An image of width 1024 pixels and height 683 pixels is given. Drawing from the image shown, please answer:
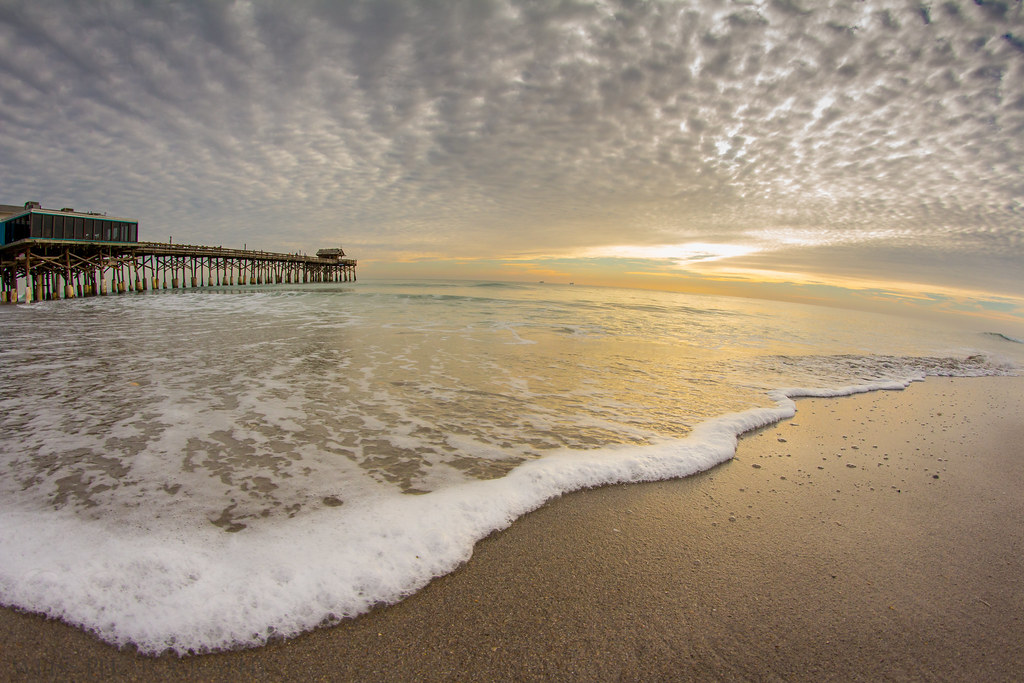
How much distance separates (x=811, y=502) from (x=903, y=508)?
2.71 feet

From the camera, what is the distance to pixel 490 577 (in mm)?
2590

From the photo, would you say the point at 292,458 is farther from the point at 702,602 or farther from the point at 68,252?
the point at 68,252

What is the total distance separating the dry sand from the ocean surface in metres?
0.21

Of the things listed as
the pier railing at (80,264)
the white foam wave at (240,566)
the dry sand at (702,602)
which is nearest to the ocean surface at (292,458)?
the white foam wave at (240,566)

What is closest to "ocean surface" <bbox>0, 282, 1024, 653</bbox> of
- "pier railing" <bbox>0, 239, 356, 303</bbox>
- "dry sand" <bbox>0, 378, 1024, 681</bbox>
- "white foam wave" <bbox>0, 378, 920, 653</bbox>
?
"white foam wave" <bbox>0, 378, 920, 653</bbox>

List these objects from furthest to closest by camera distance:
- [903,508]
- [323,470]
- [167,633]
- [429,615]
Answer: [323,470], [903,508], [429,615], [167,633]

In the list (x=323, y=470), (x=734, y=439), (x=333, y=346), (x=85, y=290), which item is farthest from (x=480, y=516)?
(x=85, y=290)

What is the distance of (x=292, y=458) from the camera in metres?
4.26

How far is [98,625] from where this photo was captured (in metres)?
2.08

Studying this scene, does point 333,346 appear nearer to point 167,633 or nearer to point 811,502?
point 167,633

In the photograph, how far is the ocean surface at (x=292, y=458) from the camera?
237 cm

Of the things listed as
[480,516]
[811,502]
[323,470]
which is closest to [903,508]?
[811,502]

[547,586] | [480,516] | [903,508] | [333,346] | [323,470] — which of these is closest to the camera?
[547,586]

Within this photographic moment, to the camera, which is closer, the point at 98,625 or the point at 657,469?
the point at 98,625
